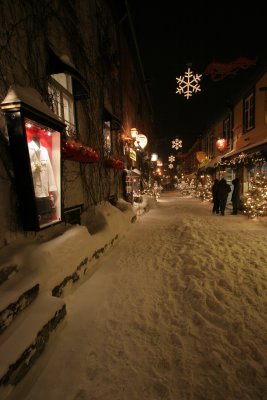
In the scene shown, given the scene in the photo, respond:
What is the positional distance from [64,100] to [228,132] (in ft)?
50.0

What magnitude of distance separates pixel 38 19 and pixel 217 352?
666 cm

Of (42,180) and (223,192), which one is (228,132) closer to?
(223,192)

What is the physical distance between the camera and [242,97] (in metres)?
14.3

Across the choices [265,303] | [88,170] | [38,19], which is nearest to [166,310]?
[265,303]

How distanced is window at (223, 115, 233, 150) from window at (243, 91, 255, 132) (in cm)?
269

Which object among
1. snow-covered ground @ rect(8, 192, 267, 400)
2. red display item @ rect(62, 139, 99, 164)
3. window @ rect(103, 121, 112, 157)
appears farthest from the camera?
window @ rect(103, 121, 112, 157)

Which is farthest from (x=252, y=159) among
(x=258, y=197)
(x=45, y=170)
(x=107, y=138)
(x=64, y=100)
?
(x=45, y=170)

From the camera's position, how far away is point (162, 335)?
2.91 meters

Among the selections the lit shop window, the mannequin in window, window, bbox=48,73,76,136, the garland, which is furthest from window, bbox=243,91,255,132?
the mannequin in window

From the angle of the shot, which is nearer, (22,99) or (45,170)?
(22,99)

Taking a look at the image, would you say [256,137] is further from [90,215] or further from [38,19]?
[38,19]

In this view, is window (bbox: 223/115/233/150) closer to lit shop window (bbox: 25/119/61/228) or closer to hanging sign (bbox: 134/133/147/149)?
hanging sign (bbox: 134/133/147/149)

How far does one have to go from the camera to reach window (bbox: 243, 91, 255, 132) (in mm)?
12800

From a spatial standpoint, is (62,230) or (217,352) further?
(62,230)
